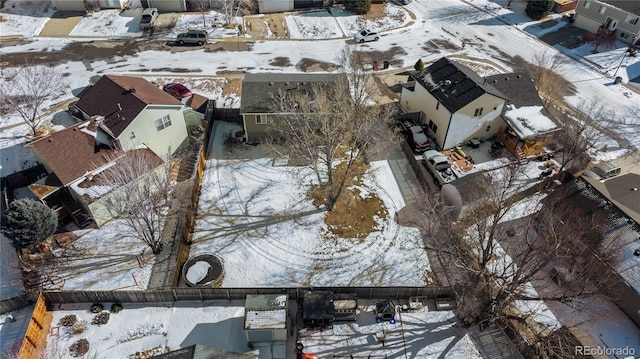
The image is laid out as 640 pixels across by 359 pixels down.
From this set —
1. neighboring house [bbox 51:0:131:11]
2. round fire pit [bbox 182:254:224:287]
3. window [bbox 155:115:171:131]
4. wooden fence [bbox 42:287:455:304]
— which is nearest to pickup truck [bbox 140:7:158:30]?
neighboring house [bbox 51:0:131:11]

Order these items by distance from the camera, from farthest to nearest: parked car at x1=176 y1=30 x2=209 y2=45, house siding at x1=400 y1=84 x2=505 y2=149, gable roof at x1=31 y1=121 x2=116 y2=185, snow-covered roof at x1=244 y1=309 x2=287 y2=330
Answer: parked car at x1=176 y1=30 x2=209 y2=45 → house siding at x1=400 y1=84 x2=505 y2=149 → gable roof at x1=31 y1=121 x2=116 y2=185 → snow-covered roof at x1=244 y1=309 x2=287 y2=330

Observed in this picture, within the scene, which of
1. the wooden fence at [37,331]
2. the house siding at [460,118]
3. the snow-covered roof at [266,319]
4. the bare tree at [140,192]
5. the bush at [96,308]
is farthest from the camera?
the house siding at [460,118]

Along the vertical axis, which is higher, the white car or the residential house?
the white car

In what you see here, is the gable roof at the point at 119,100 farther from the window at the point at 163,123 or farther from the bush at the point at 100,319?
the bush at the point at 100,319

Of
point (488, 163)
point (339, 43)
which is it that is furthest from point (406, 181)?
point (339, 43)

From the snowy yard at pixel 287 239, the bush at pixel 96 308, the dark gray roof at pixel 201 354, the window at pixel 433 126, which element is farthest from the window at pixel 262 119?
the dark gray roof at pixel 201 354

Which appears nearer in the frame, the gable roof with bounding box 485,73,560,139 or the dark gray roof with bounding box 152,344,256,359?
the dark gray roof with bounding box 152,344,256,359

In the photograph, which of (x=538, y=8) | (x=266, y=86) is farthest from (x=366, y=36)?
(x=538, y=8)

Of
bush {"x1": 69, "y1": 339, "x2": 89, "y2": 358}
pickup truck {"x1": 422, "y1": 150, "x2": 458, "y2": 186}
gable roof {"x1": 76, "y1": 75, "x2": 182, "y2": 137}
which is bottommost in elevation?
bush {"x1": 69, "y1": 339, "x2": 89, "y2": 358}

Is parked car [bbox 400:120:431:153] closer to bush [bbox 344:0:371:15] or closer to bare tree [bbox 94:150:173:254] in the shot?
bare tree [bbox 94:150:173:254]
